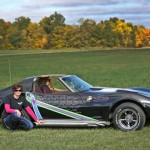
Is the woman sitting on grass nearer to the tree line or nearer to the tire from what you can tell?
the tire

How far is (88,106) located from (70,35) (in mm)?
125867

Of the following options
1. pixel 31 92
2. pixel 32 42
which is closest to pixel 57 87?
pixel 31 92

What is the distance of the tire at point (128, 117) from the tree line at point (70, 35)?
120937 millimetres

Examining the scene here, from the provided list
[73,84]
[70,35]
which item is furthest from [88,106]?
[70,35]

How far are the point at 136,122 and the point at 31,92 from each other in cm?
237

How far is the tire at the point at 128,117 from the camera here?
27.2ft

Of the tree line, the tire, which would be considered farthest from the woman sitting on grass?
the tree line

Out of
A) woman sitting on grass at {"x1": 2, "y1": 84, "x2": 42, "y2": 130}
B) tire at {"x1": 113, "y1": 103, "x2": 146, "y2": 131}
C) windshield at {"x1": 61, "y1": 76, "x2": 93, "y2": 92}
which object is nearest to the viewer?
tire at {"x1": 113, "y1": 103, "x2": 146, "y2": 131}

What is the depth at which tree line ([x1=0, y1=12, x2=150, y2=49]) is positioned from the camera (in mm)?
130750

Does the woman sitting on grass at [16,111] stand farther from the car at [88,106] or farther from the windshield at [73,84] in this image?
the windshield at [73,84]

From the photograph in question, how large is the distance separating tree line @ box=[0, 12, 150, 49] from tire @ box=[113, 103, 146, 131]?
12094 cm

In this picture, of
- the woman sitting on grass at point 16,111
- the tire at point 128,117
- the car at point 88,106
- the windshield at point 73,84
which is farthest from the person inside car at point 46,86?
the tire at point 128,117

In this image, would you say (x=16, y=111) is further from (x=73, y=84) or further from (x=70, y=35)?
(x=70, y=35)

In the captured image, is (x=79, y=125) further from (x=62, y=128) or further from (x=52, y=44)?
(x=52, y=44)
